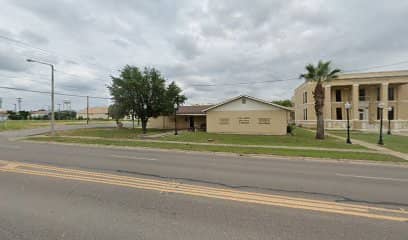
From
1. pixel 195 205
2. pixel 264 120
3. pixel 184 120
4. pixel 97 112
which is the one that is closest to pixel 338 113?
pixel 264 120

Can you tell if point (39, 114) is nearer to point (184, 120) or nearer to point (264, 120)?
point (184, 120)

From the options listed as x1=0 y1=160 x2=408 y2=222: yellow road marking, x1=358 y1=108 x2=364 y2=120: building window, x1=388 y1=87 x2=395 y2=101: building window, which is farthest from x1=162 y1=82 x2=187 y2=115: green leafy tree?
x1=388 y1=87 x2=395 y2=101: building window

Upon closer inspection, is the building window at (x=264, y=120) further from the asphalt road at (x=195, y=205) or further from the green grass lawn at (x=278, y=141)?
the asphalt road at (x=195, y=205)

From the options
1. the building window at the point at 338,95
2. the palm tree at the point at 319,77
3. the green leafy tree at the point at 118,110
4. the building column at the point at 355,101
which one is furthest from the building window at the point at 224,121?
the building window at the point at 338,95

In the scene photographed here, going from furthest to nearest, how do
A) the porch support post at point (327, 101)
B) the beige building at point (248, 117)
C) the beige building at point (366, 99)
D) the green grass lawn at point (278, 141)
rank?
the porch support post at point (327, 101) → the beige building at point (366, 99) → the beige building at point (248, 117) → the green grass lawn at point (278, 141)

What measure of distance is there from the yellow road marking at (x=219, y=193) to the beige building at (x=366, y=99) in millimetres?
34132

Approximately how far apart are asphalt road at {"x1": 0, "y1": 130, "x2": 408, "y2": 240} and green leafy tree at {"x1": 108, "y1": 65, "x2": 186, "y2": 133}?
65.9 ft

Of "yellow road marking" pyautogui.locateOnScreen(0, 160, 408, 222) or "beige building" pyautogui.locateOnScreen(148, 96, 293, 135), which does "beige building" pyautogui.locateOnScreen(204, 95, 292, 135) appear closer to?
→ "beige building" pyautogui.locateOnScreen(148, 96, 293, 135)

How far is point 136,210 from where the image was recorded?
4191 mm

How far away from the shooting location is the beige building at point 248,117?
25.3 m

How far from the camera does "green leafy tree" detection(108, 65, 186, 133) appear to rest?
26.6 m

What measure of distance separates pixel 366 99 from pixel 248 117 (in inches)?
922

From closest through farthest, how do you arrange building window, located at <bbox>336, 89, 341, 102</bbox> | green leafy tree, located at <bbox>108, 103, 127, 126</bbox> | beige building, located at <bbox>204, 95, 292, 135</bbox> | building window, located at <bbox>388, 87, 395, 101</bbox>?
beige building, located at <bbox>204, 95, 292, 135</bbox>
green leafy tree, located at <bbox>108, 103, 127, 126</bbox>
building window, located at <bbox>388, 87, 395, 101</bbox>
building window, located at <bbox>336, 89, 341, 102</bbox>

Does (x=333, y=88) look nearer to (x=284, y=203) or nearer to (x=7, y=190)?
(x=284, y=203)
